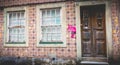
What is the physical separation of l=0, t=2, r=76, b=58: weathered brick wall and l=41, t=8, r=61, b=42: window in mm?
453

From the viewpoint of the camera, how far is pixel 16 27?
12445 mm

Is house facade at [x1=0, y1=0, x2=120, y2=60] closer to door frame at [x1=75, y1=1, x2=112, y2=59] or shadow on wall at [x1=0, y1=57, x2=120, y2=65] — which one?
door frame at [x1=75, y1=1, x2=112, y2=59]

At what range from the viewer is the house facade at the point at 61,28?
1028cm

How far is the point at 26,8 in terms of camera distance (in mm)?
12109

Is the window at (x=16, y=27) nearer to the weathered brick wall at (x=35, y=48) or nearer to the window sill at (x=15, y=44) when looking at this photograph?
the window sill at (x=15, y=44)

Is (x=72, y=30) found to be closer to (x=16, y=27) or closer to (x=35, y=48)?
(x=35, y=48)

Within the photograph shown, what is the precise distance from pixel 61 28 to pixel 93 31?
1.55 m

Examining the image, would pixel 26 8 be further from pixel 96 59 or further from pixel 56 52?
pixel 96 59

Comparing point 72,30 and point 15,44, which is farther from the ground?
point 72,30

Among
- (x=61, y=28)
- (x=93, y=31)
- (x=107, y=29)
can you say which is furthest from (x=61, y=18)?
(x=107, y=29)

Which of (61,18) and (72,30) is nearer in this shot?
(72,30)

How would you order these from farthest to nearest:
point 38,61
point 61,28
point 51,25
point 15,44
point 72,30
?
point 15,44 → point 51,25 → point 38,61 → point 61,28 → point 72,30

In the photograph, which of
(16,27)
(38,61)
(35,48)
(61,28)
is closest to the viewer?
(61,28)

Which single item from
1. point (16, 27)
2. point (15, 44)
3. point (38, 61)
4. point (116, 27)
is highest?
point (16, 27)
